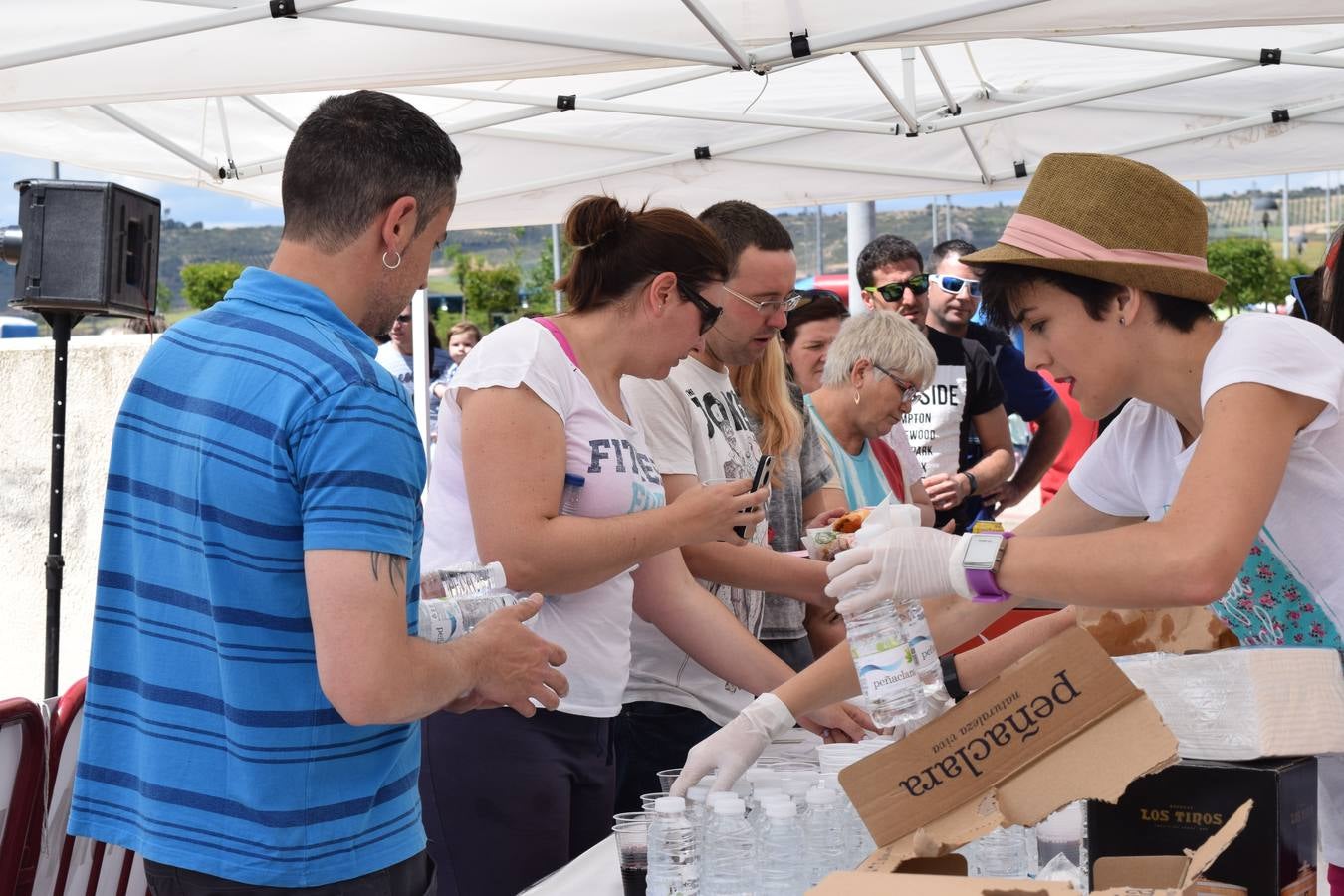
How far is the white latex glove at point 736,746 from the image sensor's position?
6.51 ft

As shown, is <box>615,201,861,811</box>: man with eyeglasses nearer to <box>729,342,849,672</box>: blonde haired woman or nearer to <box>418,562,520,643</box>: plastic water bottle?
<box>729,342,849,672</box>: blonde haired woman

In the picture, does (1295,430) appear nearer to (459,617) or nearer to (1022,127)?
(459,617)

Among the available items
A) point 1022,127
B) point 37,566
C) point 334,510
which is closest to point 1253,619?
Result: point 334,510

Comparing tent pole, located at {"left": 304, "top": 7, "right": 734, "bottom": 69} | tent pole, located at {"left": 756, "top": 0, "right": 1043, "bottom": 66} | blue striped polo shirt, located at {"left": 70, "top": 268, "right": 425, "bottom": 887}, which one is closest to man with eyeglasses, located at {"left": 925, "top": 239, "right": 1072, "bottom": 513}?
tent pole, located at {"left": 756, "top": 0, "right": 1043, "bottom": 66}

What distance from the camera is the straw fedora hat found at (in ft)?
5.53

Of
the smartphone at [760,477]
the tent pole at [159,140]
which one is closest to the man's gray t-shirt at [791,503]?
the smartphone at [760,477]

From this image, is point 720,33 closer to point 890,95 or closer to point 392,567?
point 890,95

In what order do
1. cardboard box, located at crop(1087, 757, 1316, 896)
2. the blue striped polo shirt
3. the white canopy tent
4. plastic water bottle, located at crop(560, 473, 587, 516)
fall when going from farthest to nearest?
the white canopy tent → plastic water bottle, located at crop(560, 473, 587, 516) → the blue striped polo shirt → cardboard box, located at crop(1087, 757, 1316, 896)

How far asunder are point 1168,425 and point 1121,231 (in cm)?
Answer: 35

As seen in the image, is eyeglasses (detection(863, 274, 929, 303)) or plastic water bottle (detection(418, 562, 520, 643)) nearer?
plastic water bottle (detection(418, 562, 520, 643))

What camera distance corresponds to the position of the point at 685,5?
3752mm

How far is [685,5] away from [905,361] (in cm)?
124

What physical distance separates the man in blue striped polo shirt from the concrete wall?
14.7ft

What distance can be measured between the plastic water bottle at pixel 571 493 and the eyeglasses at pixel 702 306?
441 millimetres
